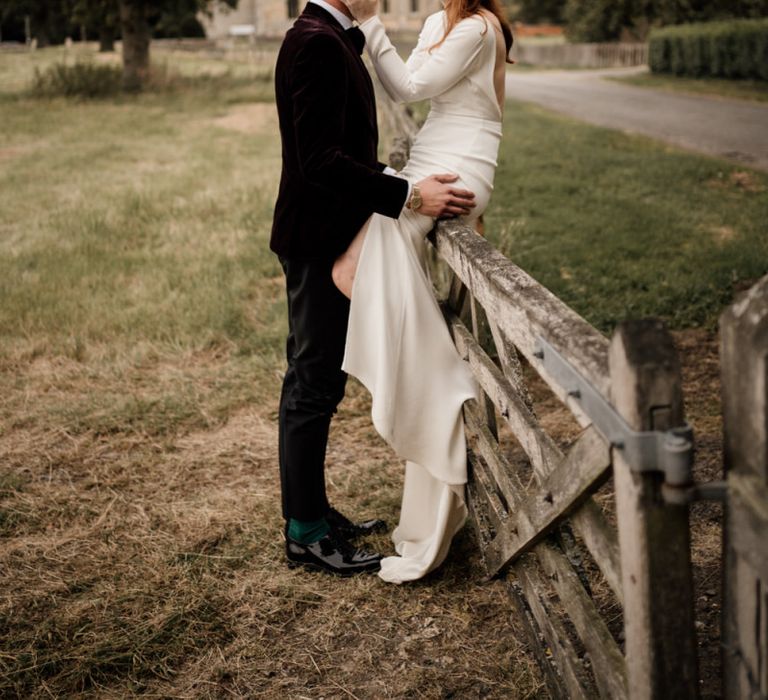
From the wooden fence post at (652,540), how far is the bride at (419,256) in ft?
4.24

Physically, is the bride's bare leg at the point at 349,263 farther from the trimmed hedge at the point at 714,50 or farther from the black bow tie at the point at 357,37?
the trimmed hedge at the point at 714,50

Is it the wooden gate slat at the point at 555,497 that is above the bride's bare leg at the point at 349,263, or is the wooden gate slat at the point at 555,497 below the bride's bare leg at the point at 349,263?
below

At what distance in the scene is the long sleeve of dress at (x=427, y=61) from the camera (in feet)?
9.59

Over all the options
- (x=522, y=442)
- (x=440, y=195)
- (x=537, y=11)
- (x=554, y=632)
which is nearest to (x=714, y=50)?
(x=440, y=195)

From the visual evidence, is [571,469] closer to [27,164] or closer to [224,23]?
[27,164]

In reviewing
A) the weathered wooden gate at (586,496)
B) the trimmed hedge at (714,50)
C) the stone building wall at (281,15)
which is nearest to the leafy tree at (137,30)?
the trimmed hedge at (714,50)

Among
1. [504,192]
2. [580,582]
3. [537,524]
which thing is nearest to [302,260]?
[537,524]

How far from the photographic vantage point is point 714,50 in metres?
24.2

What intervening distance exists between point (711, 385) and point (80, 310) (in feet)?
14.4

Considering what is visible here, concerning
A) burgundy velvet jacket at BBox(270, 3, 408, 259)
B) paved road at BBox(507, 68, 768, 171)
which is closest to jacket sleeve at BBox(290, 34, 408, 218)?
burgundy velvet jacket at BBox(270, 3, 408, 259)

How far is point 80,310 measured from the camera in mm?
6609

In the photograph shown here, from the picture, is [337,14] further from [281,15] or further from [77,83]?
[281,15]

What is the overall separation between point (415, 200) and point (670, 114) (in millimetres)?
14910

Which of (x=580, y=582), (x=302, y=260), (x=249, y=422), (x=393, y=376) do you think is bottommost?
(x=249, y=422)
